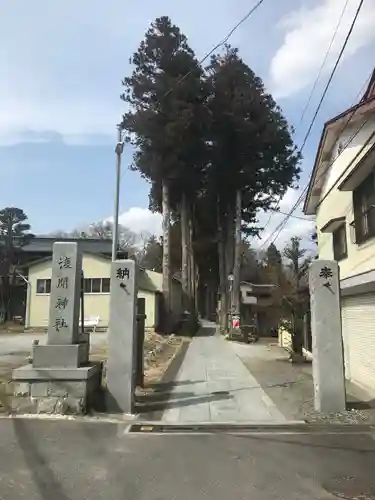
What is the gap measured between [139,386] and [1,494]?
6.65m

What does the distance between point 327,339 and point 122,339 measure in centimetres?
358

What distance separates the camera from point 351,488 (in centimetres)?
473

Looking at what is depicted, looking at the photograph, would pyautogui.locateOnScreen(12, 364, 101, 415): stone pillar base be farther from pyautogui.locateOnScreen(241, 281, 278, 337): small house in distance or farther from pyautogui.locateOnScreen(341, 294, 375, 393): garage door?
pyautogui.locateOnScreen(241, 281, 278, 337): small house in distance

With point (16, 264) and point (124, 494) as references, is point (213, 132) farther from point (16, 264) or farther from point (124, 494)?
point (124, 494)

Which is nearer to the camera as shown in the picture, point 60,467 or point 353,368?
point 60,467

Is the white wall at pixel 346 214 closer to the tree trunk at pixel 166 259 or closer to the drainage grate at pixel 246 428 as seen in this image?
the drainage grate at pixel 246 428

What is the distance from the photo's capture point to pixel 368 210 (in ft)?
38.2

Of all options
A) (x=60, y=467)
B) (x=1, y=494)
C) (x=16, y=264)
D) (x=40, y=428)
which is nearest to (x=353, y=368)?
(x=40, y=428)

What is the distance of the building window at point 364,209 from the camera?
11398mm

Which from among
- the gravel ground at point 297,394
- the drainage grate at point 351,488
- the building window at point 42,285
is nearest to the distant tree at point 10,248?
the building window at point 42,285

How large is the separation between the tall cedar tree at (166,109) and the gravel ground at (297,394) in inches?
725

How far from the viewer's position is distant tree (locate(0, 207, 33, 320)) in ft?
130

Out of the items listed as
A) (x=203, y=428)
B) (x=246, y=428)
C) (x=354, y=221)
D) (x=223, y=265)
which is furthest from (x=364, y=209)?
(x=223, y=265)

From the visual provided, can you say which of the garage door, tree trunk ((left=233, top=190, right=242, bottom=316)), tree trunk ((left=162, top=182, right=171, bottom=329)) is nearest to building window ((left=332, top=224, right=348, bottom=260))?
the garage door
